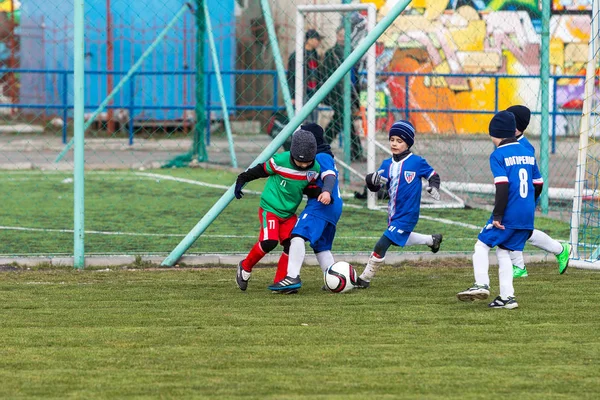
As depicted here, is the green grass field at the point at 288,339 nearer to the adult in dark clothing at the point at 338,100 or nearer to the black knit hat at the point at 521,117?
the black knit hat at the point at 521,117

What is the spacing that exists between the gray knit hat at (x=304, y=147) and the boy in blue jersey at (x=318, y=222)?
250mm

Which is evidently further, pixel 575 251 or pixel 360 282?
pixel 575 251

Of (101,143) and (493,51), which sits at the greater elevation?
(493,51)

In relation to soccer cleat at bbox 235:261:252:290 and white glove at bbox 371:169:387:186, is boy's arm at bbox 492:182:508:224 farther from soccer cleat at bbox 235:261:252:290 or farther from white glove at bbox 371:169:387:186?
soccer cleat at bbox 235:261:252:290

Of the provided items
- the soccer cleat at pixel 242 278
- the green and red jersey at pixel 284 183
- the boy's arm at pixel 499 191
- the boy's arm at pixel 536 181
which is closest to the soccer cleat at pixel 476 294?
the boy's arm at pixel 499 191

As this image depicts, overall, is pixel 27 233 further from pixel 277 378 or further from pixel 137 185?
pixel 277 378

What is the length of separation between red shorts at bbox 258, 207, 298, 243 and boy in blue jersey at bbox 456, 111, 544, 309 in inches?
57.8

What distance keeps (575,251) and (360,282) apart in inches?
87.7

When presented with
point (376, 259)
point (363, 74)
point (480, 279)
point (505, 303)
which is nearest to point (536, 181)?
point (480, 279)

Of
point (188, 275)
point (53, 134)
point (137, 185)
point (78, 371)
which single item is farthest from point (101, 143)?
point (78, 371)

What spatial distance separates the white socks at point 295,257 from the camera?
310 inches

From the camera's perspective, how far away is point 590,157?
32.7 feet

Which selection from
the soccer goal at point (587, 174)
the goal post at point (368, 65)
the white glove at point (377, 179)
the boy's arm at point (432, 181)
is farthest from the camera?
the goal post at point (368, 65)

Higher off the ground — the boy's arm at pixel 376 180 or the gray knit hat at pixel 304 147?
the gray knit hat at pixel 304 147
